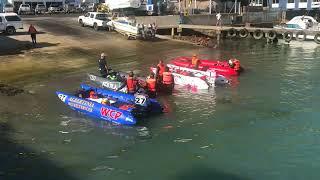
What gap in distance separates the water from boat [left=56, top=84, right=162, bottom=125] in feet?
1.39

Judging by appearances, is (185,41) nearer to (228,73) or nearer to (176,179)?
(228,73)

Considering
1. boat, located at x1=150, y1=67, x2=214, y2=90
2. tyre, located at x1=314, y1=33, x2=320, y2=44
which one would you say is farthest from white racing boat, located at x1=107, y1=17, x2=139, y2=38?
boat, located at x1=150, y1=67, x2=214, y2=90

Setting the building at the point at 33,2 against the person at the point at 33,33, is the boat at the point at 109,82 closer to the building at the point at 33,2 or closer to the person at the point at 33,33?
the person at the point at 33,33

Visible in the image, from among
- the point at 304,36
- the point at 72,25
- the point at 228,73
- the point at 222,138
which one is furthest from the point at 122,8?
the point at 222,138

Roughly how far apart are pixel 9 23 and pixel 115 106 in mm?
29190

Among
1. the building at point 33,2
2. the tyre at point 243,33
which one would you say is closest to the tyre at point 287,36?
the tyre at point 243,33

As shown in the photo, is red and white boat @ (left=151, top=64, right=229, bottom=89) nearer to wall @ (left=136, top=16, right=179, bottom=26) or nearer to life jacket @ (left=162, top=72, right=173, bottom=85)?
life jacket @ (left=162, top=72, right=173, bottom=85)

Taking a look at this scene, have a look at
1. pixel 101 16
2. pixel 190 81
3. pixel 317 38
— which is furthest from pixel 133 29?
pixel 190 81

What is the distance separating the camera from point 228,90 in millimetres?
25812

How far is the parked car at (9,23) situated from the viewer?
44.7m

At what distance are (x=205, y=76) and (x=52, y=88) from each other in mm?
9180

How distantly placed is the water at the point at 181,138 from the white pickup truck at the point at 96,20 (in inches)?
930

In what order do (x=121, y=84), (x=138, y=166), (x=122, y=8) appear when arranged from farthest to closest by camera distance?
(x=122, y=8)
(x=121, y=84)
(x=138, y=166)

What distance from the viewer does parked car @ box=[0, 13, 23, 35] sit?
44.7m
